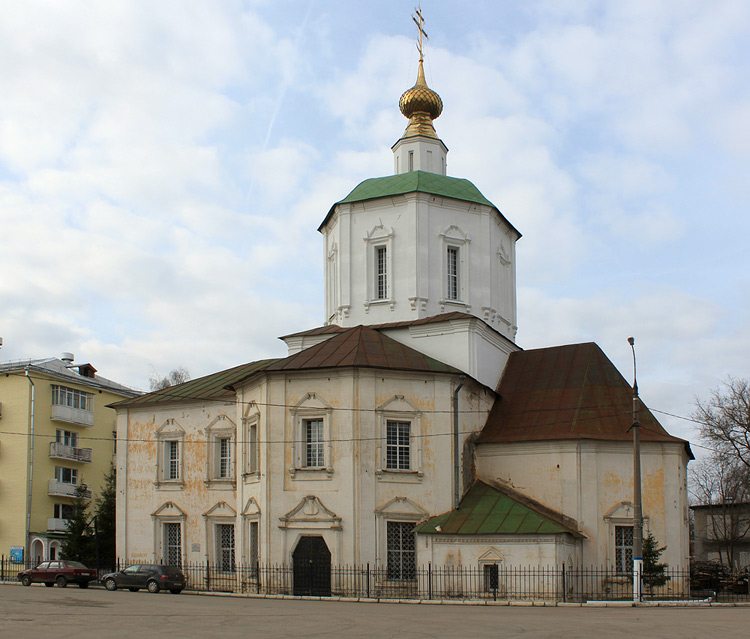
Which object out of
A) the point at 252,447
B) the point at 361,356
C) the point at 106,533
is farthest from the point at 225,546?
the point at 106,533

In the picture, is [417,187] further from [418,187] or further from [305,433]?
[305,433]

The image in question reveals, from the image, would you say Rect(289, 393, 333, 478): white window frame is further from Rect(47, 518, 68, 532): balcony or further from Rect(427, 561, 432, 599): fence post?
Rect(47, 518, 68, 532): balcony

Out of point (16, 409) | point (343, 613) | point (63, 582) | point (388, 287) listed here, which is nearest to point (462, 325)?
point (388, 287)

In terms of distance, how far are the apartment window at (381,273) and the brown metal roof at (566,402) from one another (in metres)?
5.17

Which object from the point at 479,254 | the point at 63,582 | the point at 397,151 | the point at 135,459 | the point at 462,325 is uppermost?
the point at 397,151

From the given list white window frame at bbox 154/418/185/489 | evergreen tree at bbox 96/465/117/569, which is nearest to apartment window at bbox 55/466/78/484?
evergreen tree at bbox 96/465/117/569

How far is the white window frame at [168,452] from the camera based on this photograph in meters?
33.1

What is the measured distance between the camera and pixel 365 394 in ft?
90.4

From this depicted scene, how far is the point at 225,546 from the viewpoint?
31.5 meters

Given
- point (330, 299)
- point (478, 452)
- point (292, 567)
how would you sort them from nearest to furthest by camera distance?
point (292, 567)
point (478, 452)
point (330, 299)

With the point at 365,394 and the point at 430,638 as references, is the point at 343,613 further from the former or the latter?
the point at 365,394

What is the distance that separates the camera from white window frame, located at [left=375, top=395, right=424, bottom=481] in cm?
2731

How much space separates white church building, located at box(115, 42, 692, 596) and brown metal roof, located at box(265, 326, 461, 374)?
74 mm

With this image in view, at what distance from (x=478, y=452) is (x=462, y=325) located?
4136 millimetres
